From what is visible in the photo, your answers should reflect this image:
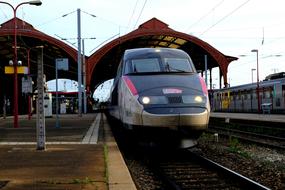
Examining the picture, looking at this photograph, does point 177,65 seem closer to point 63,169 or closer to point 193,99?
point 193,99

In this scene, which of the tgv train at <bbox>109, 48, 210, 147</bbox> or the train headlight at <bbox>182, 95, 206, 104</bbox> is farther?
the train headlight at <bbox>182, 95, 206, 104</bbox>

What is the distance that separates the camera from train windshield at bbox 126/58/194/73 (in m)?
13.5

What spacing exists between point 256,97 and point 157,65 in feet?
106

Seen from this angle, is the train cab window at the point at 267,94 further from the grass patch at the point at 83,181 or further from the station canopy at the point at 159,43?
the grass patch at the point at 83,181

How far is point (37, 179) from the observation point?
7766mm

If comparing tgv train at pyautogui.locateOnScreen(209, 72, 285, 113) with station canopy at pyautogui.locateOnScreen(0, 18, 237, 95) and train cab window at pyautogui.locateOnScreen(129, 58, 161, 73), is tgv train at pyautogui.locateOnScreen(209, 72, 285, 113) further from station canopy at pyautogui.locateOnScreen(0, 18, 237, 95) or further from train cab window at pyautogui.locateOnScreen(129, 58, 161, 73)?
train cab window at pyautogui.locateOnScreen(129, 58, 161, 73)

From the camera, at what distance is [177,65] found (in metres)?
13.7

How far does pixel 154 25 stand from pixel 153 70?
143 ft

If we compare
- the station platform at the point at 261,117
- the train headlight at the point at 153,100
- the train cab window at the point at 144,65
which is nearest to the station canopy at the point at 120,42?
the station platform at the point at 261,117

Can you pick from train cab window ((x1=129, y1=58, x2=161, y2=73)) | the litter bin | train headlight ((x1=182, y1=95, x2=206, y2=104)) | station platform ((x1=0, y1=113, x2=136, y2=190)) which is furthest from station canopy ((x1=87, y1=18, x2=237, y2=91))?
station platform ((x1=0, y1=113, x2=136, y2=190))

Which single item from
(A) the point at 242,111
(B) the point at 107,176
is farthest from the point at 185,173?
(A) the point at 242,111

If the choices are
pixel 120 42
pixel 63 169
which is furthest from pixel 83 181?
pixel 120 42

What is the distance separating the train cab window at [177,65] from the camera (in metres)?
13.5

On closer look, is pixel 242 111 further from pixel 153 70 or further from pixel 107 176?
pixel 107 176
